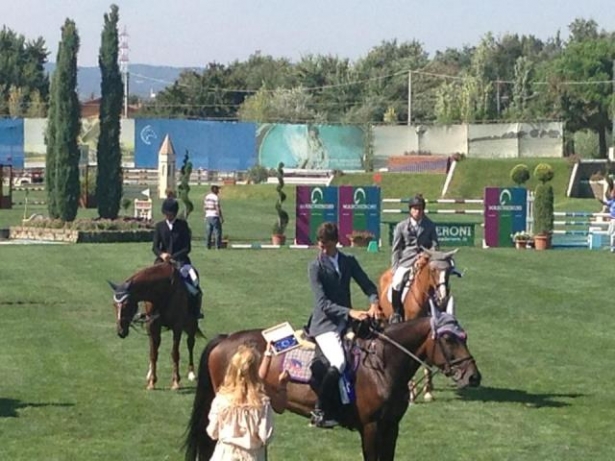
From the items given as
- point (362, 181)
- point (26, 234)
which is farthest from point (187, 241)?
point (362, 181)

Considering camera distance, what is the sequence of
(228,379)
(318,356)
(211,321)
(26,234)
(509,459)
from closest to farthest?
(228,379)
(318,356)
(509,459)
(211,321)
(26,234)

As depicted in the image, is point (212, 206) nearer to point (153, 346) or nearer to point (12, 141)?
point (153, 346)

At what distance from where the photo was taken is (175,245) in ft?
56.7

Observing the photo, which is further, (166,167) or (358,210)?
(166,167)

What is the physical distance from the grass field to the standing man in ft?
15.5

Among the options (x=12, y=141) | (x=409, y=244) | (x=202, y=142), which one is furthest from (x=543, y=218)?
(x=12, y=141)

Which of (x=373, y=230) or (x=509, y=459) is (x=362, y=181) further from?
(x=509, y=459)

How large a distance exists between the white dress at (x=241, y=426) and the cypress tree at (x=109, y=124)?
38.2 metres

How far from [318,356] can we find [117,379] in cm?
651

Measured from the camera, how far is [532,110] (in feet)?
337

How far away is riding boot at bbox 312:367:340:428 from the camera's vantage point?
1134 centimetres

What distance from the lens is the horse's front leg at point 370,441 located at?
11242 mm

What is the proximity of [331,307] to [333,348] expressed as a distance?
324mm

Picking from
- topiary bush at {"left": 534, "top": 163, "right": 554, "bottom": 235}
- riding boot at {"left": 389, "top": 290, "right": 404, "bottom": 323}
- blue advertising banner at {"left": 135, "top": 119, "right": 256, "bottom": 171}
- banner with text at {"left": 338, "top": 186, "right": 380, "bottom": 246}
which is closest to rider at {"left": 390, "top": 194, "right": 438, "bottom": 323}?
riding boot at {"left": 389, "top": 290, "right": 404, "bottom": 323}
